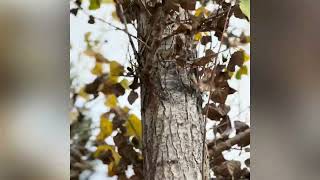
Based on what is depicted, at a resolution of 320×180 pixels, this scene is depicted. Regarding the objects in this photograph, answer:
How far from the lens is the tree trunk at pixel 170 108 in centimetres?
84

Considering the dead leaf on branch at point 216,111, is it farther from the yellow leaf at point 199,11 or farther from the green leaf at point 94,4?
the green leaf at point 94,4

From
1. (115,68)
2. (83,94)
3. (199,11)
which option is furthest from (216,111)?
(83,94)

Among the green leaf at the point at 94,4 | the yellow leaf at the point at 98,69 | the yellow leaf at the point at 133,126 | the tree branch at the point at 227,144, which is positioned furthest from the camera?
the yellow leaf at the point at 98,69

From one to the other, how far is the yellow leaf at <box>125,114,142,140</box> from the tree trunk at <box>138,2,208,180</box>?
36cm

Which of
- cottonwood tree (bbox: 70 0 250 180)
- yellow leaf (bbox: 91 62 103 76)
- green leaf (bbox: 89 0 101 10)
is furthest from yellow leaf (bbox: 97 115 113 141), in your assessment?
cottonwood tree (bbox: 70 0 250 180)

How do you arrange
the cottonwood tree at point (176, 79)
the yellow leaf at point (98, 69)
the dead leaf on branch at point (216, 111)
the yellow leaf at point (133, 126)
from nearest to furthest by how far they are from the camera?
the cottonwood tree at point (176, 79) → the dead leaf on branch at point (216, 111) → the yellow leaf at point (133, 126) → the yellow leaf at point (98, 69)

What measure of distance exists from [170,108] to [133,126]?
0.41 m

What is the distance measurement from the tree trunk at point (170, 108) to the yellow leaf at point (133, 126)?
36 centimetres

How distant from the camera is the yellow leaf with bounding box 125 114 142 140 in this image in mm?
1227

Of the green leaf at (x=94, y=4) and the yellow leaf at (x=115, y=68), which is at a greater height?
the green leaf at (x=94, y=4)

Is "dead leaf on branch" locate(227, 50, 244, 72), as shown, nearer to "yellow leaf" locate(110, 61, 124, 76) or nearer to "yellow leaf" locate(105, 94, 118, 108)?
"yellow leaf" locate(110, 61, 124, 76)

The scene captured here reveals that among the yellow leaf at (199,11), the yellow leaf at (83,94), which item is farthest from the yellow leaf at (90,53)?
the yellow leaf at (199,11)
